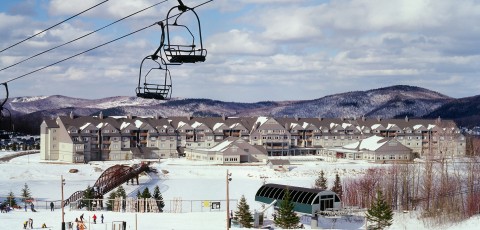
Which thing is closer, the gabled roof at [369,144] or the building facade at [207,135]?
the building facade at [207,135]

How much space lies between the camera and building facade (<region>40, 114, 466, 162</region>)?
86.9 m

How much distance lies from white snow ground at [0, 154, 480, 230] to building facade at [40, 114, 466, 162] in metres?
5.55

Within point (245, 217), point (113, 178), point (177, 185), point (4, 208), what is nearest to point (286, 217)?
point (245, 217)

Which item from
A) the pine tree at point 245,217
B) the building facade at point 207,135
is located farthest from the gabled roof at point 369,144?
the pine tree at point 245,217

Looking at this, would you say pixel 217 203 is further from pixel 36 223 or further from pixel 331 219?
pixel 36 223

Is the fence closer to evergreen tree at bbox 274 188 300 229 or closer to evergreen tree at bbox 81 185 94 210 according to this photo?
evergreen tree at bbox 81 185 94 210

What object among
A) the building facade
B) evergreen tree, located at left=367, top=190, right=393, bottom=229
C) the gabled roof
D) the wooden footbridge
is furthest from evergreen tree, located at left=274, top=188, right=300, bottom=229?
the gabled roof

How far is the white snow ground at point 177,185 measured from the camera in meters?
38.7

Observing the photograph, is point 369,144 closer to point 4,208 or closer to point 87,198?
point 87,198

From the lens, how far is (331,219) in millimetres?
44750

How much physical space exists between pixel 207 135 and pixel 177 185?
3122cm

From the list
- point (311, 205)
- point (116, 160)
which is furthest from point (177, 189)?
point (116, 160)

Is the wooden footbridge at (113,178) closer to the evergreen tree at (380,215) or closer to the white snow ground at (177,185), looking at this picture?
the white snow ground at (177,185)

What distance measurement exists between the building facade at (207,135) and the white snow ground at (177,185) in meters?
5.55
